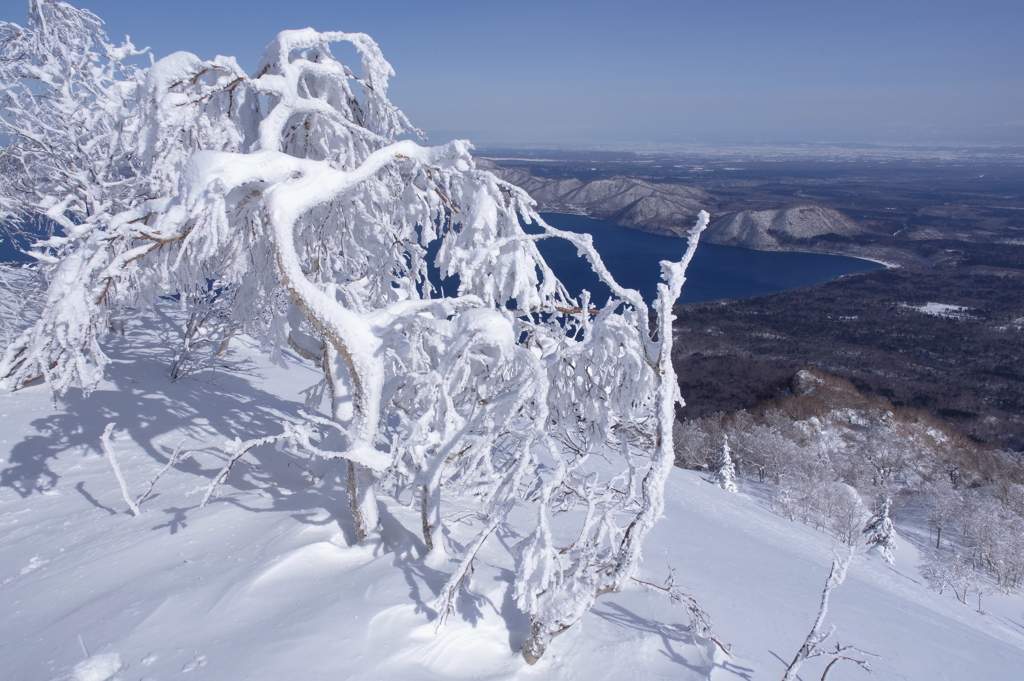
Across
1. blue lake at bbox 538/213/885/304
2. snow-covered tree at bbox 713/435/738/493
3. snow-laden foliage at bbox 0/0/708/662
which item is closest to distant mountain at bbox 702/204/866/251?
blue lake at bbox 538/213/885/304

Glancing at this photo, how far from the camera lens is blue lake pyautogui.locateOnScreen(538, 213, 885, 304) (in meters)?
71.5

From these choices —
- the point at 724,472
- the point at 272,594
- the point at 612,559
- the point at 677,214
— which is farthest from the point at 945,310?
the point at 272,594

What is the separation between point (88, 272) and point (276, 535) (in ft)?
6.43

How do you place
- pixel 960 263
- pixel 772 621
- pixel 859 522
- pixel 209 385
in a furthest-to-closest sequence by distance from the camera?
pixel 960 263, pixel 859 522, pixel 209 385, pixel 772 621

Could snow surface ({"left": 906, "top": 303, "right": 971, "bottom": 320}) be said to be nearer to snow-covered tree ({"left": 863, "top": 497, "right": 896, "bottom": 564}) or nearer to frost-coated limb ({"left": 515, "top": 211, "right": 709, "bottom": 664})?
snow-covered tree ({"left": 863, "top": 497, "right": 896, "bottom": 564})

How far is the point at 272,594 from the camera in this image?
114 inches

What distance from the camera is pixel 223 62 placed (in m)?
3.43

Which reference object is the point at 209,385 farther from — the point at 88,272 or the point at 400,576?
the point at 400,576

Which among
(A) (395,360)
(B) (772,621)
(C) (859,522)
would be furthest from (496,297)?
(C) (859,522)

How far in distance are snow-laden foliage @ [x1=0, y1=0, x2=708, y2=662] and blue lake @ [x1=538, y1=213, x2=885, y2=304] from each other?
56.3 meters

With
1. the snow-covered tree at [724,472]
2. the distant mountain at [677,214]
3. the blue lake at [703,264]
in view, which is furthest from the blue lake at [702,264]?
the snow-covered tree at [724,472]

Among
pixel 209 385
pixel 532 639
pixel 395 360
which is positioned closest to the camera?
pixel 532 639

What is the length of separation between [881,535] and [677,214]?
107 meters

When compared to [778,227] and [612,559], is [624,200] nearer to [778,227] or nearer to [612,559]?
[778,227]
